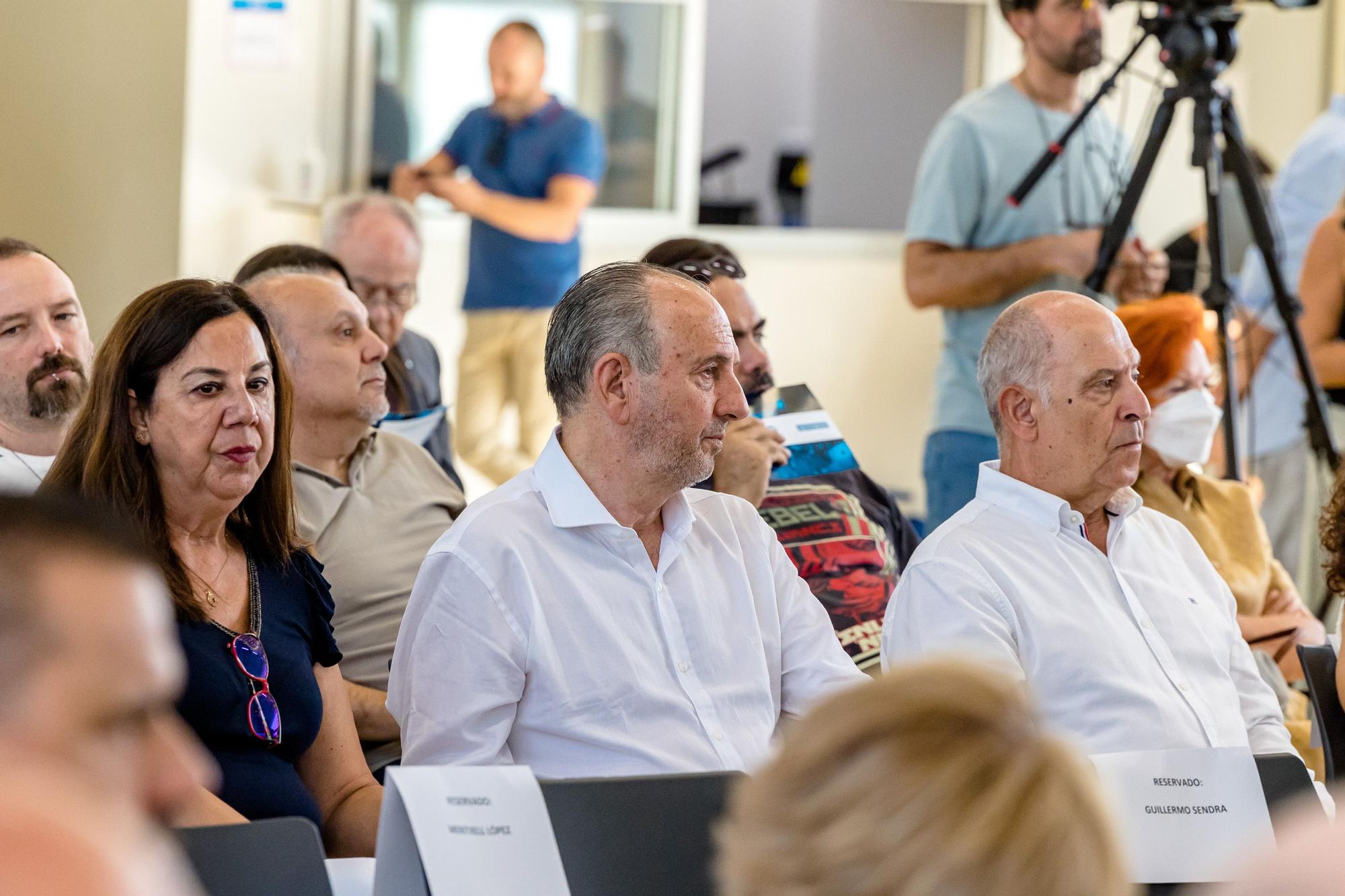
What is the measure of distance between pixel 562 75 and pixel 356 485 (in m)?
3.19

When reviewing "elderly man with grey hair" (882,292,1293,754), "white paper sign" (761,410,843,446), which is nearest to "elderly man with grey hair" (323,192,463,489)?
"white paper sign" (761,410,843,446)

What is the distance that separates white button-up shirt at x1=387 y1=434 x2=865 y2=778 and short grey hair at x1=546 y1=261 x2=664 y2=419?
0.09 metres

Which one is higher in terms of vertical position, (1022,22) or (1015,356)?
(1022,22)

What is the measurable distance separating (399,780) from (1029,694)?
68 cm

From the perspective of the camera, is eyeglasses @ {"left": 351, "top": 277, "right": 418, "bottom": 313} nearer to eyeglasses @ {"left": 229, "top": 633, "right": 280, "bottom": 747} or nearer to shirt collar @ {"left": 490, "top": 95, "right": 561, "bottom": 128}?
shirt collar @ {"left": 490, "top": 95, "right": 561, "bottom": 128}

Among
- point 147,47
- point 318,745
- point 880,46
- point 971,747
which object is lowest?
point 318,745

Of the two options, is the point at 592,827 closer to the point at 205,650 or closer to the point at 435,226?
the point at 205,650

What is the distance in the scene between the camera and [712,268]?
2928mm

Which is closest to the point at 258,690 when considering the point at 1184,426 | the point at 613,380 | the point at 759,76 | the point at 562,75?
the point at 613,380

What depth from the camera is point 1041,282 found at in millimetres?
3469

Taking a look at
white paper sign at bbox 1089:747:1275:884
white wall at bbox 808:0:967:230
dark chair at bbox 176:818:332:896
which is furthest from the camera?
white wall at bbox 808:0:967:230

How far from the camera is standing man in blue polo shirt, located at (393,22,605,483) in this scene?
4.72 meters

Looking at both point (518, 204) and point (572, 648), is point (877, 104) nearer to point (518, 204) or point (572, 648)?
point (518, 204)

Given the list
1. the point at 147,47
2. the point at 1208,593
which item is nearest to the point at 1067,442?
the point at 1208,593
